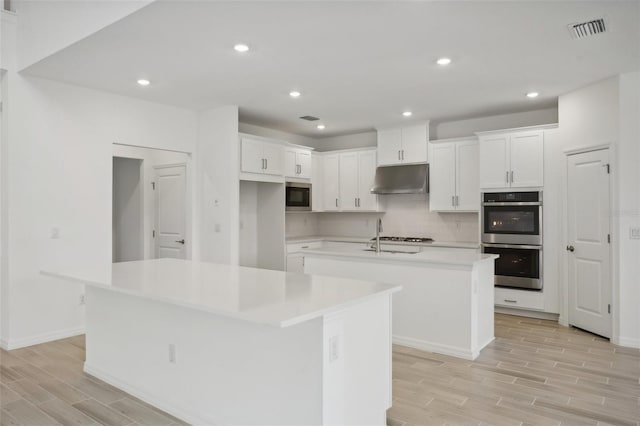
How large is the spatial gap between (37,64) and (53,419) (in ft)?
10.1

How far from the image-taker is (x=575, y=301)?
191 inches

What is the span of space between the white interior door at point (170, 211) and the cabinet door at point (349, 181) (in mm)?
2664

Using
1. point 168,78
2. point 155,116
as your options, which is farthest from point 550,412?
point 155,116

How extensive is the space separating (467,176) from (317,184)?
8.28 ft

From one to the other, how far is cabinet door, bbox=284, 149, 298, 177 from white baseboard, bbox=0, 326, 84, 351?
3.42m

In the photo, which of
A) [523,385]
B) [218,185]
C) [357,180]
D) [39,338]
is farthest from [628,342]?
[39,338]

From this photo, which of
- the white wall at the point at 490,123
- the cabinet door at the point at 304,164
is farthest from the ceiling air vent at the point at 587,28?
the cabinet door at the point at 304,164

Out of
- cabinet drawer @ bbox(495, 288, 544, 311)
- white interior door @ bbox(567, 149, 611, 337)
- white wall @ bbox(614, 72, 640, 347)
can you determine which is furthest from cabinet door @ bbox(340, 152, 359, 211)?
white wall @ bbox(614, 72, 640, 347)

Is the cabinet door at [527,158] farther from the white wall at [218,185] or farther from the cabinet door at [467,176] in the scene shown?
the white wall at [218,185]

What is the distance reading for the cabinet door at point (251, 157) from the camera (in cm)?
559

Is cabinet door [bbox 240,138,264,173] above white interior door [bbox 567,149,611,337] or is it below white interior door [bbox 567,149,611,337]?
above

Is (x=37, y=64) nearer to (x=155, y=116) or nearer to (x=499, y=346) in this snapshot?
(x=155, y=116)

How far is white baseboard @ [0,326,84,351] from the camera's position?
4.05 m

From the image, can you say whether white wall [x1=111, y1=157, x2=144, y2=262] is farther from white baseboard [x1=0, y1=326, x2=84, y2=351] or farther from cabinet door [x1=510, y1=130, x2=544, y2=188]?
cabinet door [x1=510, y1=130, x2=544, y2=188]
